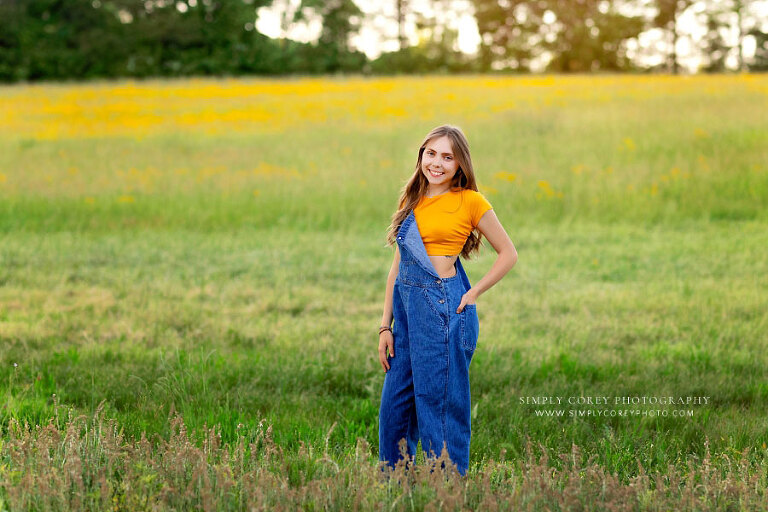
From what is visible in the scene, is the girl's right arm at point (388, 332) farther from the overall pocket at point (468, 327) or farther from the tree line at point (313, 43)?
the tree line at point (313, 43)

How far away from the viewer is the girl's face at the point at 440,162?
3.47 m

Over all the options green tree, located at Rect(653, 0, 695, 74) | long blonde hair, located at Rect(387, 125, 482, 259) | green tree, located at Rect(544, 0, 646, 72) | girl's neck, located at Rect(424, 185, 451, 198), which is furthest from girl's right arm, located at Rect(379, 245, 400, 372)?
green tree, located at Rect(653, 0, 695, 74)

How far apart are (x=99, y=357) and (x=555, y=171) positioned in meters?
10.6

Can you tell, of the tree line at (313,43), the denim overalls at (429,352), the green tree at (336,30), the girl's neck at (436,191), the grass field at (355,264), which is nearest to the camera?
the denim overalls at (429,352)

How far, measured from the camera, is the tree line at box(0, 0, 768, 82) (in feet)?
101

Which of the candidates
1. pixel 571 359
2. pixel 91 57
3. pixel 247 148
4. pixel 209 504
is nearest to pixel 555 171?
pixel 247 148

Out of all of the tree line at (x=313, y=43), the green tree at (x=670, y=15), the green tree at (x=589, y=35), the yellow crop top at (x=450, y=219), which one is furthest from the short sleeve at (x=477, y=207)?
the green tree at (x=670, y=15)

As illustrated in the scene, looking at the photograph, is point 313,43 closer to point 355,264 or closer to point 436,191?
point 355,264

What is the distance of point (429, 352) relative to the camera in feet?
11.1

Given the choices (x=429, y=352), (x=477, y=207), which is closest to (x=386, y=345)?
(x=429, y=352)

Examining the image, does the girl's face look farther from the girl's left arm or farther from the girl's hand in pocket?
the girl's hand in pocket

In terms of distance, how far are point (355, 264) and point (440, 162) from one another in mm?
6107

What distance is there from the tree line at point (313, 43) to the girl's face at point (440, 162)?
30116 millimetres

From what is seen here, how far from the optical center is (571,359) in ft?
18.7
